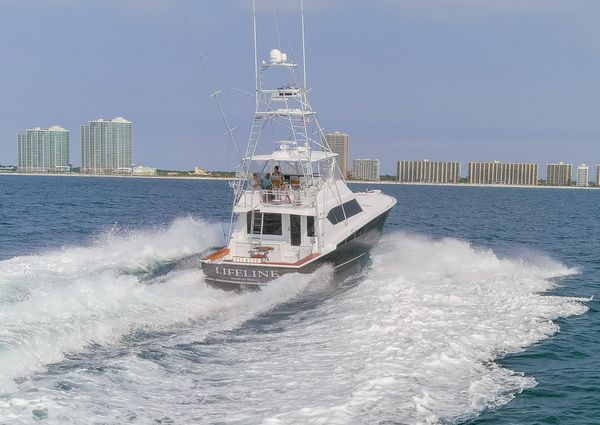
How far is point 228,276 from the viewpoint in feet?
53.0

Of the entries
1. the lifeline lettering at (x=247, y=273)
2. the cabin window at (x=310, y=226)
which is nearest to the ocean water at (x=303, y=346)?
the lifeline lettering at (x=247, y=273)

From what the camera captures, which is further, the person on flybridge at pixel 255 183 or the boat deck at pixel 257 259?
the person on flybridge at pixel 255 183

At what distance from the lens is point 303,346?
11.6 metres

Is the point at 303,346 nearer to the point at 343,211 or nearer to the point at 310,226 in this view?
the point at 310,226

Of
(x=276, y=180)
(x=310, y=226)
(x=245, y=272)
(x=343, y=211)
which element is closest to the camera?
(x=245, y=272)

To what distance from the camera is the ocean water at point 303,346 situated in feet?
28.1

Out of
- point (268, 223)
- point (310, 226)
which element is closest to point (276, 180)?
point (268, 223)

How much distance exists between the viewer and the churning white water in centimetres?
848

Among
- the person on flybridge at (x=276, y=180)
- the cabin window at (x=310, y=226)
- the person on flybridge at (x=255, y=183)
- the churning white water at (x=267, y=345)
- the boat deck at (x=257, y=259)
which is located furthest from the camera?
the person on flybridge at (x=276, y=180)

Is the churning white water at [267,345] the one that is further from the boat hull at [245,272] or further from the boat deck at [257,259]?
the boat deck at [257,259]

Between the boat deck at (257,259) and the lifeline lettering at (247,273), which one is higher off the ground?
the boat deck at (257,259)

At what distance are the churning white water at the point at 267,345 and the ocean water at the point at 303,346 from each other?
3 cm

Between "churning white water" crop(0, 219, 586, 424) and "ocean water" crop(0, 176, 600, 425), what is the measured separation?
0.03 meters

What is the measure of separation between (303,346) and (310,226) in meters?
6.62
